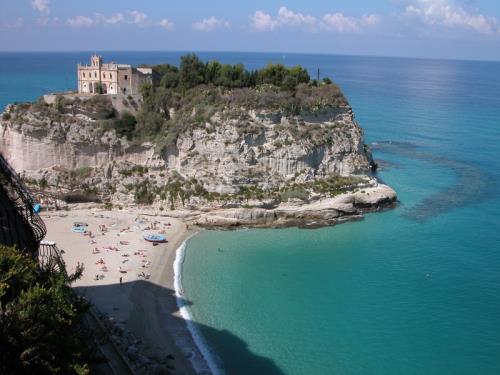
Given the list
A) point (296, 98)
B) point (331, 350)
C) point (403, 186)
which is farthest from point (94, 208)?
point (403, 186)

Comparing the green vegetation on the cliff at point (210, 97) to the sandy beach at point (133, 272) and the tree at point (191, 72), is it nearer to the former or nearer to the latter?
the tree at point (191, 72)

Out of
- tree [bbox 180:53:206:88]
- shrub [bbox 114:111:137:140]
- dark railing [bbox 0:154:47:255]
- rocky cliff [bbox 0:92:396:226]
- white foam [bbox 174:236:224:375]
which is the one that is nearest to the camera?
dark railing [bbox 0:154:47:255]

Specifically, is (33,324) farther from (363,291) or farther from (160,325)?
(363,291)

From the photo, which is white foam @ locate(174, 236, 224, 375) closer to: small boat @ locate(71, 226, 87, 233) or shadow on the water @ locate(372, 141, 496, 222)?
small boat @ locate(71, 226, 87, 233)

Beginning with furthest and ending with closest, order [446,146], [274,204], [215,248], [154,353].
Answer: [446,146]
[274,204]
[215,248]
[154,353]

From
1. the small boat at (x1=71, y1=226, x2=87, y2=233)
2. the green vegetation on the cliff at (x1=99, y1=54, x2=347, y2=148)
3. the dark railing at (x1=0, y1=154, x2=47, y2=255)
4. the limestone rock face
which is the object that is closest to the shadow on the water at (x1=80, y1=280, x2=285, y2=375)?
the dark railing at (x1=0, y1=154, x2=47, y2=255)

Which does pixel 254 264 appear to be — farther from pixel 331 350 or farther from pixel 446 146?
pixel 446 146
